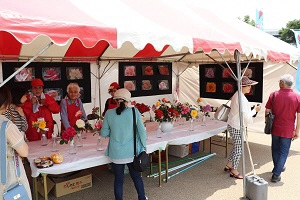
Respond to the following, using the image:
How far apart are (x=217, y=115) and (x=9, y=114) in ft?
8.56

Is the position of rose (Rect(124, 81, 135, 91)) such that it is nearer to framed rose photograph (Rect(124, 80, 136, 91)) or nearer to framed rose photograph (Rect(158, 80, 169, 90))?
framed rose photograph (Rect(124, 80, 136, 91))

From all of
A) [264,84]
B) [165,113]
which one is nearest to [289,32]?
[264,84]

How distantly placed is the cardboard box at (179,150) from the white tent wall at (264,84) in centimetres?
278

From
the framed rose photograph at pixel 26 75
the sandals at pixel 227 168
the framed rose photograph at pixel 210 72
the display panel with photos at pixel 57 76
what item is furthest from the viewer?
the framed rose photograph at pixel 210 72

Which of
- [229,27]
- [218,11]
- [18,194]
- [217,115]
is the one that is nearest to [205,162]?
[217,115]

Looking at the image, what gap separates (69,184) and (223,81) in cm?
487

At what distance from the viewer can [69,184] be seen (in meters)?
3.28

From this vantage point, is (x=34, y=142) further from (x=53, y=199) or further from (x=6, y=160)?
(x=6, y=160)

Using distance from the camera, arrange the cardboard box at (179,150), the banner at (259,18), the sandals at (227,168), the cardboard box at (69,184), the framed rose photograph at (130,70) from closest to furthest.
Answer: the cardboard box at (69,184) → the sandals at (227,168) → the cardboard box at (179,150) → the framed rose photograph at (130,70) → the banner at (259,18)

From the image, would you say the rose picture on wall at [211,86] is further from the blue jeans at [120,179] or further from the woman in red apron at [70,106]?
the blue jeans at [120,179]

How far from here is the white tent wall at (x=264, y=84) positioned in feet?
22.0

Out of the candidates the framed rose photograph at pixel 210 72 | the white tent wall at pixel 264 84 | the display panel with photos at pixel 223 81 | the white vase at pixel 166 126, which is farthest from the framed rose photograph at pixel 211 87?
the white vase at pixel 166 126

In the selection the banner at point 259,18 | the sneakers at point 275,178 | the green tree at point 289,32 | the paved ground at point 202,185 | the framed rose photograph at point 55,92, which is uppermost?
the green tree at point 289,32

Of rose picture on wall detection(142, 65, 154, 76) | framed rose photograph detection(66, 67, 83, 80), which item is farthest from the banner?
framed rose photograph detection(66, 67, 83, 80)
